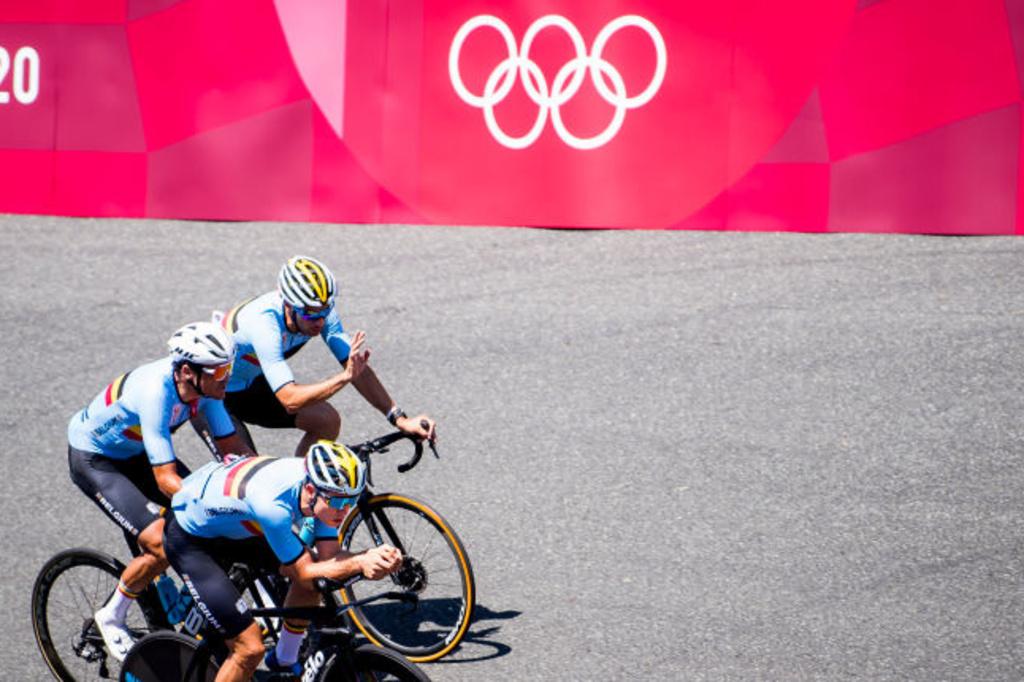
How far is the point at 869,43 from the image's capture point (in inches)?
465

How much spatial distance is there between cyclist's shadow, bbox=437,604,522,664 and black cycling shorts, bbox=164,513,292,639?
153 centimetres

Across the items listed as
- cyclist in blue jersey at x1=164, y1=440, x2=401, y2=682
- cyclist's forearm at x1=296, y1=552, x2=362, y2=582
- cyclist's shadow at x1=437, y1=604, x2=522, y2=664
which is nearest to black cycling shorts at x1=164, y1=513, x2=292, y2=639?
cyclist in blue jersey at x1=164, y1=440, x2=401, y2=682

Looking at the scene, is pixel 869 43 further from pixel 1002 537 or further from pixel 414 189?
pixel 1002 537

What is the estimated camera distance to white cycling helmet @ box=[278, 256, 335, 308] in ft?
23.7

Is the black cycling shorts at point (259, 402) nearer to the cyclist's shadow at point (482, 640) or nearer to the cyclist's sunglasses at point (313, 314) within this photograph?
the cyclist's sunglasses at point (313, 314)

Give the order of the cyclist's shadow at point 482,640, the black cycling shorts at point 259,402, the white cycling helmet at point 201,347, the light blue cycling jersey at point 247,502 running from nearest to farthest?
1. the light blue cycling jersey at point 247,502
2. the white cycling helmet at point 201,347
3. the cyclist's shadow at point 482,640
4. the black cycling shorts at point 259,402

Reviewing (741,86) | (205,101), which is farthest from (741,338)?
(205,101)

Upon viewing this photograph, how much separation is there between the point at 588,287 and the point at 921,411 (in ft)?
9.96

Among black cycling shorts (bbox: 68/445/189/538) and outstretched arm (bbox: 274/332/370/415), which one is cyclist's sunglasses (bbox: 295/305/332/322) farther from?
black cycling shorts (bbox: 68/445/189/538)

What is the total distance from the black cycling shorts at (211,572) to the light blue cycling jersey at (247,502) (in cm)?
6

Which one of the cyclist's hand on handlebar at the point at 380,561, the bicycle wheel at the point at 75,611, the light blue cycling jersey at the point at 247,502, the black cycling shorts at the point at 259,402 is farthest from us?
the black cycling shorts at the point at 259,402

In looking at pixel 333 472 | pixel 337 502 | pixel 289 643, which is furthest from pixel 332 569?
pixel 289 643

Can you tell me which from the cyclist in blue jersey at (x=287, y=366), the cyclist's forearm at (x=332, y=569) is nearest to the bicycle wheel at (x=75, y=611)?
the cyclist in blue jersey at (x=287, y=366)

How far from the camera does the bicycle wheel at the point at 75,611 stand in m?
6.93
